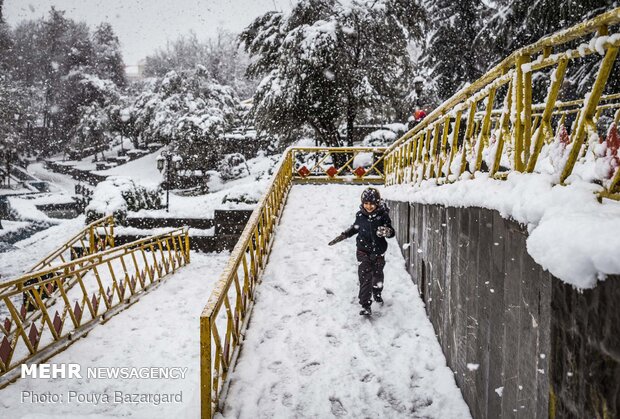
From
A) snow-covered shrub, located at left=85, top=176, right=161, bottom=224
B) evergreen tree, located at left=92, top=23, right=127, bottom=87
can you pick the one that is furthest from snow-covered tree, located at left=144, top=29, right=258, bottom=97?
snow-covered shrub, located at left=85, top=176, right=161, bottom=224

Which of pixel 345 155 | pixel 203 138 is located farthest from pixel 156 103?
pixel 345 155

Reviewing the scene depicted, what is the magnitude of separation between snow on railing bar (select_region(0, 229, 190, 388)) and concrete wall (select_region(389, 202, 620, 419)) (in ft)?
19.4

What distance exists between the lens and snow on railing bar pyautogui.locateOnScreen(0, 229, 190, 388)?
18.7 ft

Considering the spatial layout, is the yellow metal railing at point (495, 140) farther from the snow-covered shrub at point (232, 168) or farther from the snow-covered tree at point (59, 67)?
the snow-covered tree at point (59, 67)

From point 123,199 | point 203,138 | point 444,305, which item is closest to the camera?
point 444,305

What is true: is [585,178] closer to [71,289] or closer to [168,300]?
Result: [168,300]

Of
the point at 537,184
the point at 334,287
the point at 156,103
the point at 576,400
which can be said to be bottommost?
the point at 334,287

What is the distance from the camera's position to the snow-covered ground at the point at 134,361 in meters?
4.60

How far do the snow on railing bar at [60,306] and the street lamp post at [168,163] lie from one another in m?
8.18

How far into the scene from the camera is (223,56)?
203 feet

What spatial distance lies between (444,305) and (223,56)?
65314 mm

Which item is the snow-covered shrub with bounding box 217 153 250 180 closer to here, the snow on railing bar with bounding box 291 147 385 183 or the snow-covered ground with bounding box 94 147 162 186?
the snow-covered ground with bounding box 94 147 162 186

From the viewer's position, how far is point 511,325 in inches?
99.5
